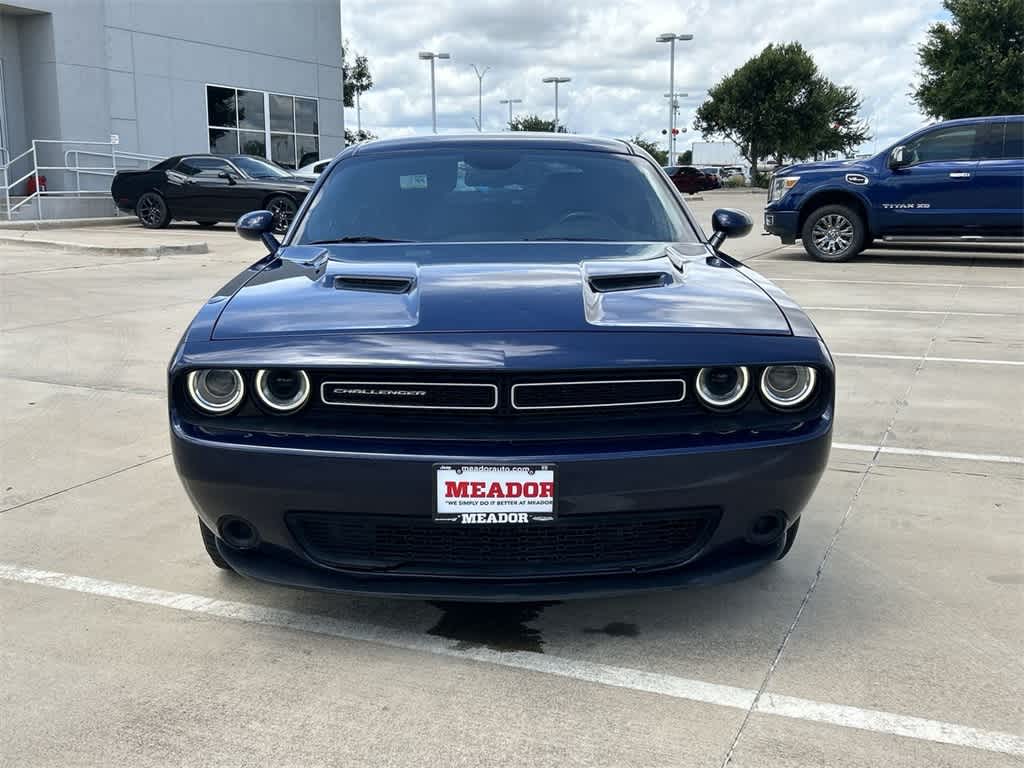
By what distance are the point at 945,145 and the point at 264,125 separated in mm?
18735

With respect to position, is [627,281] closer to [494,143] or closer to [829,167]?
[494,143]

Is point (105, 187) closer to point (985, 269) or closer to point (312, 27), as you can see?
point (312, 27)

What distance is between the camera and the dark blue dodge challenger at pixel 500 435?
2.59 metres

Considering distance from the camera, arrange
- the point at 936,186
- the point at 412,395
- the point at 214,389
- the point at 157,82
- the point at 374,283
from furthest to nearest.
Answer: the point at 157,82 → the point at 936,186 → the point at 374,283 → the point at 214,389 → the point at 412,395

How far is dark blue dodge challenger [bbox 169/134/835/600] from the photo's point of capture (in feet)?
8.51

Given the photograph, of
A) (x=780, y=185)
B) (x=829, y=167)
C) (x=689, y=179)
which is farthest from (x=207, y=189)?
(x=689, y=179)

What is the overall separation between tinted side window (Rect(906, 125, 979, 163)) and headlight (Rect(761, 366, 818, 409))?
11252 millimetres

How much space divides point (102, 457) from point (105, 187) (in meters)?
19.4

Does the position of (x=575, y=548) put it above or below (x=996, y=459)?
above

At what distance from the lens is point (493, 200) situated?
13.1ft

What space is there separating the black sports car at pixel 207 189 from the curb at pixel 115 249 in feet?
9.05

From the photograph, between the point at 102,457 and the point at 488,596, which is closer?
the point at 488,596

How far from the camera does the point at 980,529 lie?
3.89 meters

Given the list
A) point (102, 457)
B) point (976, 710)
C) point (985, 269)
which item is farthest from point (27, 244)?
point (976, 710)
